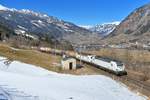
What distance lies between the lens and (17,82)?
3666 cm

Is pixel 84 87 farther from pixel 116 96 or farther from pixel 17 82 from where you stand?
pixel 17 82

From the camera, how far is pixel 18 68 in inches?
2258

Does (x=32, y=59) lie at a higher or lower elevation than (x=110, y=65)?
higher

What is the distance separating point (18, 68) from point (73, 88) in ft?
67.8

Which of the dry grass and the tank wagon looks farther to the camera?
the tank wagon

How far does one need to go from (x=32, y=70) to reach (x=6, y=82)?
21469 mm

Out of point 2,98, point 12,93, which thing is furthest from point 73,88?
point 2,98

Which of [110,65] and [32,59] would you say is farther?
[32,59]

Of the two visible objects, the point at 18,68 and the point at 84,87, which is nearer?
the point at 84,87

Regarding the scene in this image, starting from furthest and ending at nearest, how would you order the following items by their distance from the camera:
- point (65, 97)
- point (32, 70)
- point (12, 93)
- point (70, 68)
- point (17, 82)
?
point (70, 68) → point (32, 70) → point (17, 82) → point (65, 97) → point (12, 93)

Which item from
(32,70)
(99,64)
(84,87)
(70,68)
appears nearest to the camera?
(84,87)

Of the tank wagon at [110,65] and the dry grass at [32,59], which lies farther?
the tank wagon at [110,65]

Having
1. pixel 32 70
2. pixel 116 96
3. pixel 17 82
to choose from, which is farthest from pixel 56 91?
pixel 32 70

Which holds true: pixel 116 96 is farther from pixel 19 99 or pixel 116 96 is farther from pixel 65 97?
pixel 19 99
